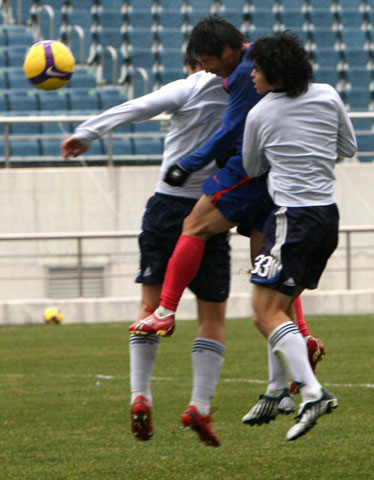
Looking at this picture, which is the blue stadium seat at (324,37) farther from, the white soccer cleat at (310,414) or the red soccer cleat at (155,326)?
the white soccer cleat at (310,414)

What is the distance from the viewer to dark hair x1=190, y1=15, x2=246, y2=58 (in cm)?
569

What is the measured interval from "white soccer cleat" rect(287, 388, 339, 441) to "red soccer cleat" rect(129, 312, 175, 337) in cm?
90

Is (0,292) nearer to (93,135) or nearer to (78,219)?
(78,219)

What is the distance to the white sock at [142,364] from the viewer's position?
6.14 metres

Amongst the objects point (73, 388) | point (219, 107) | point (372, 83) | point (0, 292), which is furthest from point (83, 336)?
point (372, 83)

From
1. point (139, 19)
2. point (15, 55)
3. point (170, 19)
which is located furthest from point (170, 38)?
point (15, 55)

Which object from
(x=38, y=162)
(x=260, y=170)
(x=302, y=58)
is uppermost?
(x=302, y=58)

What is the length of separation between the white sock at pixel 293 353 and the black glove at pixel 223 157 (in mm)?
915

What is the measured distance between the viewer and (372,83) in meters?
21.1

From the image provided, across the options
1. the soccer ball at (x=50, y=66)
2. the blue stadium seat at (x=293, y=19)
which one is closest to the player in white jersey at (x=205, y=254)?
the soccer ball at (x=50, y=66)

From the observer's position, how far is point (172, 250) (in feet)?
20.2

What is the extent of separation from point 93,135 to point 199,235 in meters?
0.74

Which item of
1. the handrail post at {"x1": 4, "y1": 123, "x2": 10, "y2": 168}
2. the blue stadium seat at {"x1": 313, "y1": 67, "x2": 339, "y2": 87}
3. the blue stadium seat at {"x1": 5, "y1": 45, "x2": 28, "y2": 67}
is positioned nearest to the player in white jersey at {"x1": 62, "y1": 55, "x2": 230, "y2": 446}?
the handrail post at {"x1": 4, "y1": 123, "x2": 10, "y2": 168}

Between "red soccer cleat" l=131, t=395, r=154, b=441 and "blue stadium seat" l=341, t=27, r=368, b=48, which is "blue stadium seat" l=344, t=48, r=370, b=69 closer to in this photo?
"blue stadium seat" l=341, t=27, r=368, b=48
